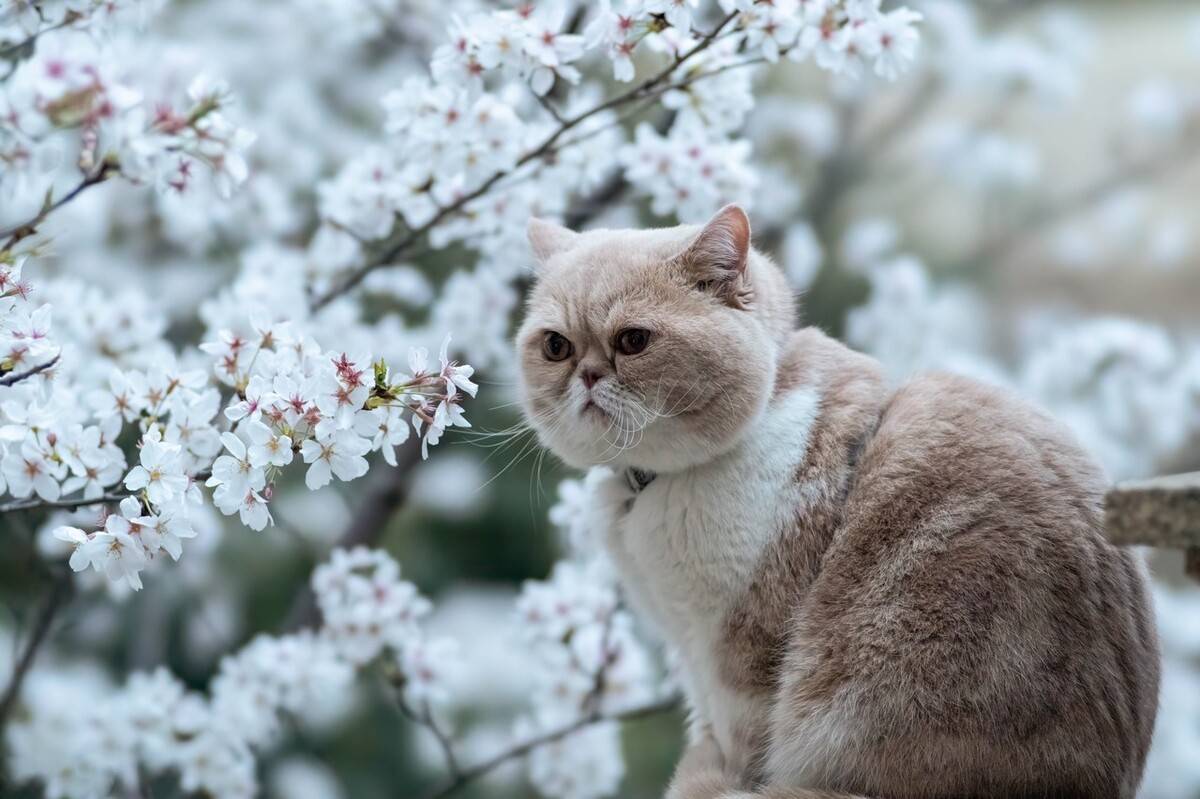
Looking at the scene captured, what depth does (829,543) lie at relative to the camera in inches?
64.1

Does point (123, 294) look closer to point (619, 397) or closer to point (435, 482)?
point (619, 397)

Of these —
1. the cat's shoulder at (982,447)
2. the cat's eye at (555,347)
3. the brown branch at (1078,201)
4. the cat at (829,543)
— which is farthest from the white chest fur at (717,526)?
the brown branch at (1078,201)

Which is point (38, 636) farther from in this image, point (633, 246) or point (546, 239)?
point (633, 246)

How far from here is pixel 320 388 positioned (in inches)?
48.2

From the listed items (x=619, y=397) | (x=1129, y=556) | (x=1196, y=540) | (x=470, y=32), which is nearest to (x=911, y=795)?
(x=1129, y=556)

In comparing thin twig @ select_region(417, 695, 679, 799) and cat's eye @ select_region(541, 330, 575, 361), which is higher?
cat's eye @ select_region(541, 330, 575, 361)

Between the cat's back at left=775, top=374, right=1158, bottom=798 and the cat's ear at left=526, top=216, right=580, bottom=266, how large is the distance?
643 mm

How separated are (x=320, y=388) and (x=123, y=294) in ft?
3.69

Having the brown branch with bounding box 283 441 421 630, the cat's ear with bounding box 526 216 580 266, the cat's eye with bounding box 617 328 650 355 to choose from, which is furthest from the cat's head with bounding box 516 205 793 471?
the brown branch with bounding box 283 441 421 630

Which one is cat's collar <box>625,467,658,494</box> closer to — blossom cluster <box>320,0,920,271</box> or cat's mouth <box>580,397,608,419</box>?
cat's mouth <box>580,397,608,419</box>

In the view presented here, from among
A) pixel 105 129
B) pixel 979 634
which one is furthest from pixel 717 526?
→ pixel 105 129

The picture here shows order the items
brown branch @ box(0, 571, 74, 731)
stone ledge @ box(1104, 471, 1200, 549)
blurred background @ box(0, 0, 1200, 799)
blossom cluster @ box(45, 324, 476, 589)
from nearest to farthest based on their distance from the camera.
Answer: stone ledge @ box(1104, 471, 1200, 549) → blossom cluster @ box(45, 324, 476, 589) → brown branch @ box(0, 571, 74, 731) → blurred background @ box(0, 0, 1200, 799)

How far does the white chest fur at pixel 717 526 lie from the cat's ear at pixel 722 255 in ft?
0.63

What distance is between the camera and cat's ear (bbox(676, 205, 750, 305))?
5.40ft
